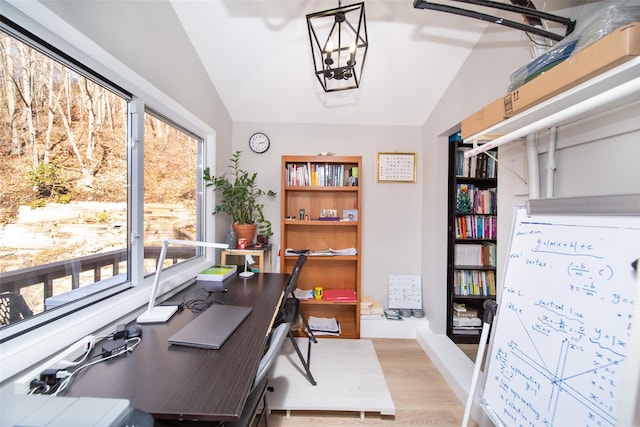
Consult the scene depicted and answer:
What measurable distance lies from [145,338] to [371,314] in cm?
199

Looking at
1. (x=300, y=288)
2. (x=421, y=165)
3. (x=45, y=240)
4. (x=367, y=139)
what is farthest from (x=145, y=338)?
(x=421, y=165)

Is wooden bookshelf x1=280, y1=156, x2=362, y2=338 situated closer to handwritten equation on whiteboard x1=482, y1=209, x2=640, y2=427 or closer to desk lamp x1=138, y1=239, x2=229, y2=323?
desk lamp x1=138, y1=239, x2=229, y2=323

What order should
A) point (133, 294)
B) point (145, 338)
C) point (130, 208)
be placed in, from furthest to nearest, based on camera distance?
point (130, 208) < point (133, 294) < point (145, 338)

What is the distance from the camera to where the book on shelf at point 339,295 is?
7.60ft

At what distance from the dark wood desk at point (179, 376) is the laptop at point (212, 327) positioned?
0.08 ft

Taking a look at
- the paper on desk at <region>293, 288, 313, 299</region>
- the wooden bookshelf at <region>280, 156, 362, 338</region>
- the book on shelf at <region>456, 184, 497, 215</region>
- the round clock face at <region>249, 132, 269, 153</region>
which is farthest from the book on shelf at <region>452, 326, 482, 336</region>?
the round clock face at <region>249, 132, 269, 153</region>

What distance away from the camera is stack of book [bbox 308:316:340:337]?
2330mm

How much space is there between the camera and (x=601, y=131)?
95 centimetres

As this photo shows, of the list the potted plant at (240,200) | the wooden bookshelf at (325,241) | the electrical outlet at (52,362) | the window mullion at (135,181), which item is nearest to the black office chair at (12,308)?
the electrical outlet at (52,362)

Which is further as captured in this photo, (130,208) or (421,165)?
(421,165)

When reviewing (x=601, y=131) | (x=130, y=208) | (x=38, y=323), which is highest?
(x=601, y=131)

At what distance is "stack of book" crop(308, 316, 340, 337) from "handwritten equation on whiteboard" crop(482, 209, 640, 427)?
151 centimetres

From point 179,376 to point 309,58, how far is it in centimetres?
223

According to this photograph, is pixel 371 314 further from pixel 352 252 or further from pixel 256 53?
pixel 256 53
